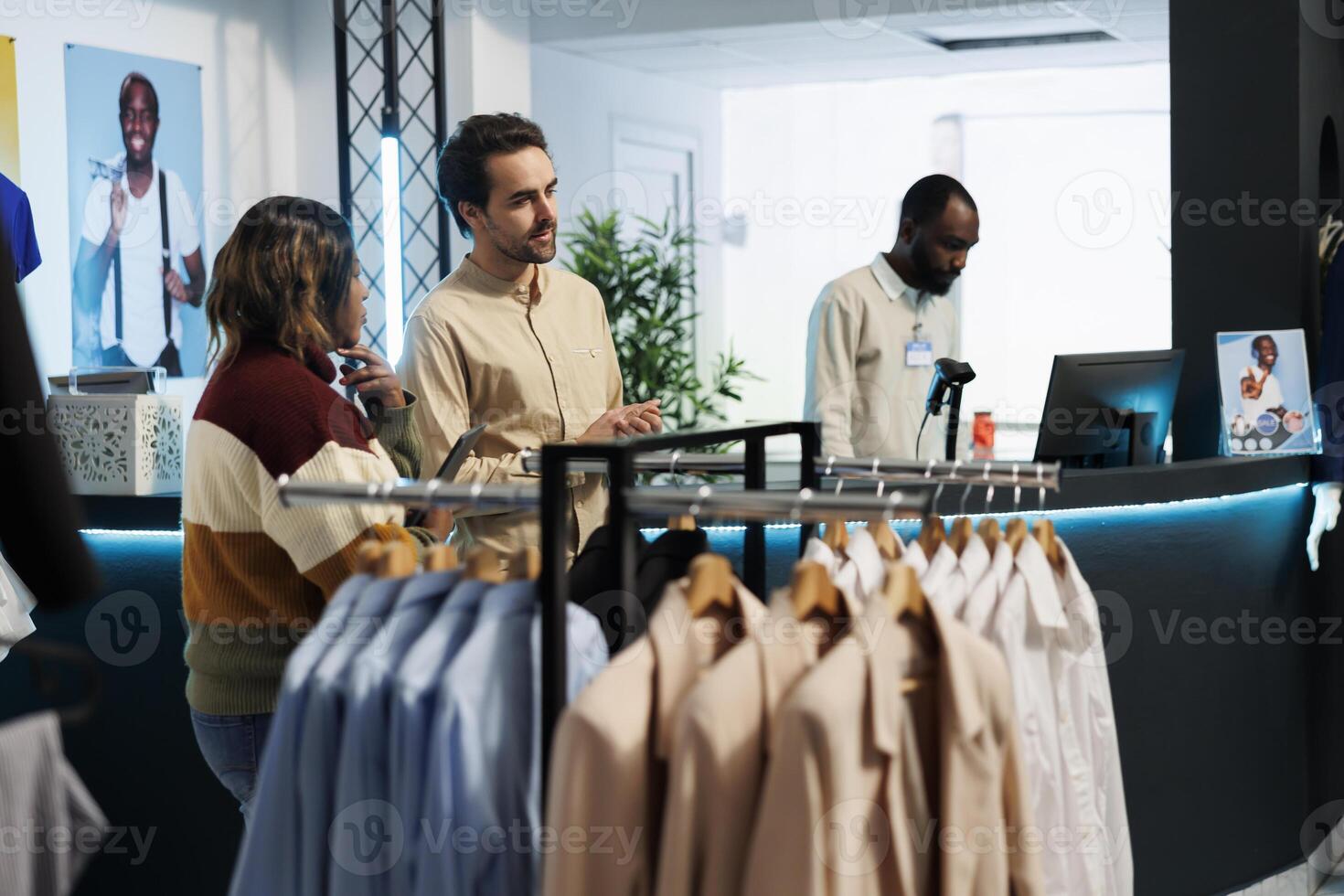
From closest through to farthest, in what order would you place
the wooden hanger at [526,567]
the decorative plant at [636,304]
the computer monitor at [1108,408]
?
1. the wooden hanger at [526,567]
2. the computer monitor at [1108,408]
3. the decorative plant at [636,304]

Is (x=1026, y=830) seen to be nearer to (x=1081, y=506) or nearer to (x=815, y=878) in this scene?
(x=815, y=878)

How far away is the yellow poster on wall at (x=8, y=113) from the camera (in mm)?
5016

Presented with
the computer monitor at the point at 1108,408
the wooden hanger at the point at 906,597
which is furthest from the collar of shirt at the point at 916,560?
the computer monitor at the point at 1108,408

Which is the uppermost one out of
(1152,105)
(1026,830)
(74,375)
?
(1152,105)

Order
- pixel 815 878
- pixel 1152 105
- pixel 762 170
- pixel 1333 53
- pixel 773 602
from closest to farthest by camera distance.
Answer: pixel 815 878 → pixel 773 602 → pixel 1333 53 → pixel 1152 105 → pixel 762 170


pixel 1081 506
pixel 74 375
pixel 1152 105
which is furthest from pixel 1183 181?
pixel 1152 105

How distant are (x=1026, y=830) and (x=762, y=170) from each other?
318 inches

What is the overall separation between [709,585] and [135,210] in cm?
469

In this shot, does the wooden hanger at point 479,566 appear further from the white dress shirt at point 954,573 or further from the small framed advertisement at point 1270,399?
the small framed advertisement at point 1270,399

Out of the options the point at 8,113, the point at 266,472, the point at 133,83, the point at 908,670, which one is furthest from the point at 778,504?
the point at 133,83

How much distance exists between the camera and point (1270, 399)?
3.75 metres

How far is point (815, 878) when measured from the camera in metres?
1.33

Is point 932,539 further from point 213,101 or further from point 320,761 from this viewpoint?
point 213,101

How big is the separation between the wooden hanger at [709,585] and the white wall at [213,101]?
398 centimetres
